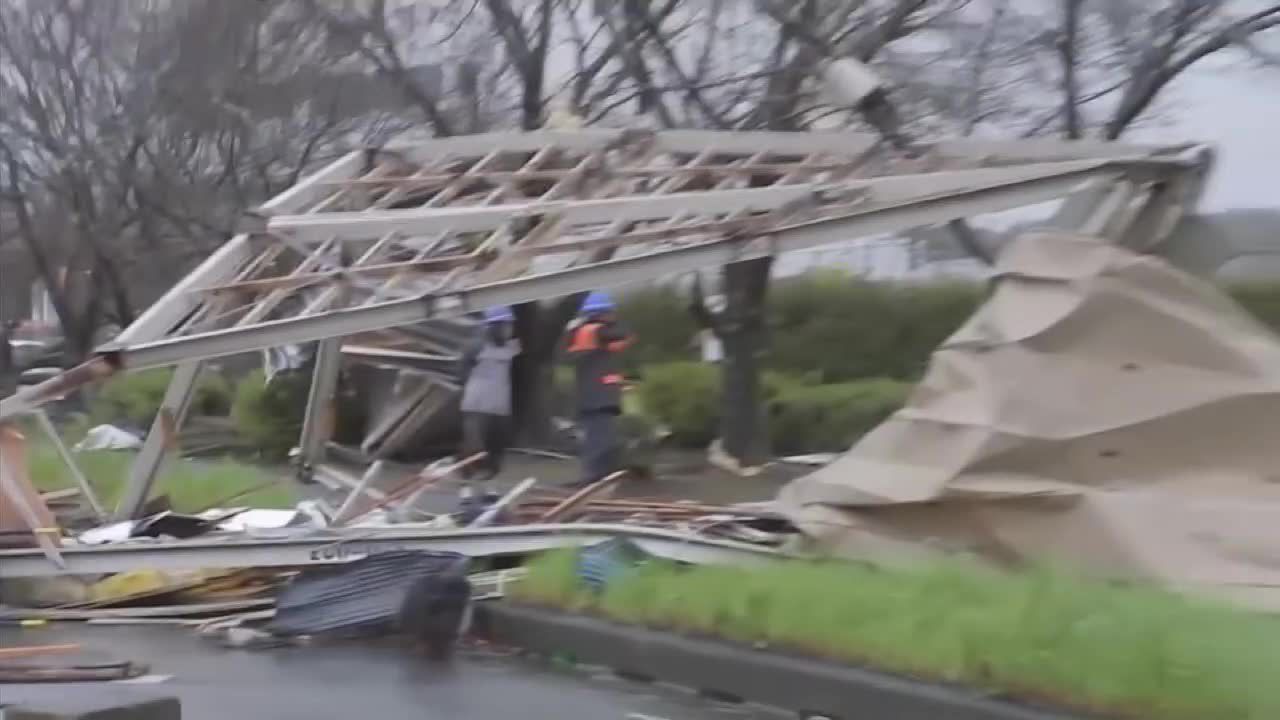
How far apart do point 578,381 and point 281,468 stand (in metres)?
6.61

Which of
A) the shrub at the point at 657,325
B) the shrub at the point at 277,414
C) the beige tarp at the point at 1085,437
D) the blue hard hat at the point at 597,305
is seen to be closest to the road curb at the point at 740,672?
the beige tarp at the point at 1085,437

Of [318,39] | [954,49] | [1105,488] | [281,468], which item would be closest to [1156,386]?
[1105,488]

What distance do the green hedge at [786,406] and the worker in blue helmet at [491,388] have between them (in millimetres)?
4809

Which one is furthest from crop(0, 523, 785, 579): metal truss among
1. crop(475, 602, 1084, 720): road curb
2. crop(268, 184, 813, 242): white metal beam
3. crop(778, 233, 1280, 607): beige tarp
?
crop(268, 184, 813, 242): white metal beam

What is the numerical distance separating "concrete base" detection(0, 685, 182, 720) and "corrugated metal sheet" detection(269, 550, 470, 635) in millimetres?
3370

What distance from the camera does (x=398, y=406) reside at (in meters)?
22.2

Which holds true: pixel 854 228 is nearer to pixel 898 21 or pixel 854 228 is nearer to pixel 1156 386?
pixel 1156 386

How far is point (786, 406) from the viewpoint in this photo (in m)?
22.0

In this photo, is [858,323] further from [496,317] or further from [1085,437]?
[1085,437]

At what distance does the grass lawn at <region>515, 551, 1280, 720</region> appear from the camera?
7.07 m

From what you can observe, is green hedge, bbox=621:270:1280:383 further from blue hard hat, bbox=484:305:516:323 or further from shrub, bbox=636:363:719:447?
blue hard hat, bbox=484:305:516:323

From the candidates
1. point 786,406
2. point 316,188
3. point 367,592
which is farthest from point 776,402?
point 367,592

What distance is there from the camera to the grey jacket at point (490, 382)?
687 inches

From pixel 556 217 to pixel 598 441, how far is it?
162 inches
